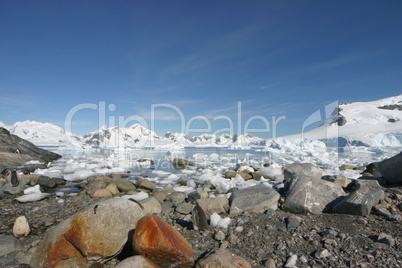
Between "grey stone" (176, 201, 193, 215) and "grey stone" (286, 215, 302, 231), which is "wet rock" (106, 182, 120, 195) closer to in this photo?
"grey stone" (176, 201, 193, 215)

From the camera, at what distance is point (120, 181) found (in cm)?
754

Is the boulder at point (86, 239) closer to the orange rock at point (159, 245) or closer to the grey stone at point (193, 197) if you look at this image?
the orange rock at point (159, 245)

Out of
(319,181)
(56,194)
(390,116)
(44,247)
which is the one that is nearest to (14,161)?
(56,194)

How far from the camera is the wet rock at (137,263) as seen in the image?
221cm

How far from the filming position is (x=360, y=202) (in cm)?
370

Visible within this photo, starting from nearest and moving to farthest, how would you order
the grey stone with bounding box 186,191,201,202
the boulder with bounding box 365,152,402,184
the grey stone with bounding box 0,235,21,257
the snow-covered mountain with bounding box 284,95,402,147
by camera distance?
the grey stone with bounding box 0,235,21,257
the boulder with bounding box 365,152,402,184
the grey stone with bounding box 186,191,201,202
the snow-covered mountain with bounding box 284,95,402,147

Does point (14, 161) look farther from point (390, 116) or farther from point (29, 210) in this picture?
point (390, 116)

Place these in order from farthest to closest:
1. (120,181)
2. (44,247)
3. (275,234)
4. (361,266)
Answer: (120,181)
(275,234)
(44,247)
(361,266)

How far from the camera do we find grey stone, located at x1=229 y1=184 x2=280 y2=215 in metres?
4.26

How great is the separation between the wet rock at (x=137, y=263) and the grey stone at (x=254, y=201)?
2.24 metres

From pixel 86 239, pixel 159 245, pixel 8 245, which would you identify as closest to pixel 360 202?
pixel 159 245

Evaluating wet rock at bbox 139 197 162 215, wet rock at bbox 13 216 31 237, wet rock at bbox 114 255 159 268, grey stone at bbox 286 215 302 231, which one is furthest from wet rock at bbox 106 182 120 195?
grey stone at bbox 286 215 302 231

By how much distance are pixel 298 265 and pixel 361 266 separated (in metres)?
0.60

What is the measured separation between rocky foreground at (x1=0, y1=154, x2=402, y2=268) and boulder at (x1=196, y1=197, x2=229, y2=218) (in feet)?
0.07
